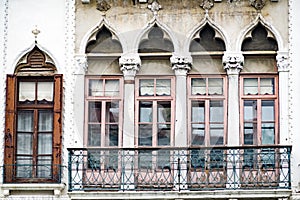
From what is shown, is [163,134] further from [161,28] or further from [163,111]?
[161,28]

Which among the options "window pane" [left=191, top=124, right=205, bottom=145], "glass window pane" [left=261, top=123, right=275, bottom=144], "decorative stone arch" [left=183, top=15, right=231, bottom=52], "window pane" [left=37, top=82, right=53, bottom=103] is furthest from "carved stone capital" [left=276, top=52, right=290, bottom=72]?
"window pane" [left=37, top=82, right=53, bottom=103]

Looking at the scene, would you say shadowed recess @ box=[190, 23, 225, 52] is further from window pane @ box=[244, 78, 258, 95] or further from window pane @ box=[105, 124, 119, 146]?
window pane @ box=[105, 124, 119, 146]

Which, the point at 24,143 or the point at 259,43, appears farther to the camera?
the point at 259,43

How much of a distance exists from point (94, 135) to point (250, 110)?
3392 millimetres

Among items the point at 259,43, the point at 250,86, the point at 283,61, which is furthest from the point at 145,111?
the point at 283,61

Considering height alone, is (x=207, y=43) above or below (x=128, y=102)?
above

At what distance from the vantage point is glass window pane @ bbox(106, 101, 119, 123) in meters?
20.5

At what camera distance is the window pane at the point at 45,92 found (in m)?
20.5

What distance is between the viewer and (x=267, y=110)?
2041 centimetres

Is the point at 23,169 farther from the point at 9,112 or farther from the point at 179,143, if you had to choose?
the point at 179,143

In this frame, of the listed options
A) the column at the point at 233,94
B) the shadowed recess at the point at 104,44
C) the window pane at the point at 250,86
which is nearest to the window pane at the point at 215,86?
the column at the point at 233,94

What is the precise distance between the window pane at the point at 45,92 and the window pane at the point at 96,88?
863 mm

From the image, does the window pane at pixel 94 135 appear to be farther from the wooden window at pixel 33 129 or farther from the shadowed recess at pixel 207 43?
the shadowed recess at pixel 207 43

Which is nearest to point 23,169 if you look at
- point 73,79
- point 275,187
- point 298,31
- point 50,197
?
point 50,197
